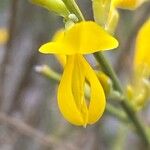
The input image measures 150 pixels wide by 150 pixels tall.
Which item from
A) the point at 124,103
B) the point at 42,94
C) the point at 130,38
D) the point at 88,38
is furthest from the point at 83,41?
the point at 42,94

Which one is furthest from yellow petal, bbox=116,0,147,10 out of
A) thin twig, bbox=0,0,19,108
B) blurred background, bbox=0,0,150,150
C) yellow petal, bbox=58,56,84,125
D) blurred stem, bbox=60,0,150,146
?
blurred background, bbox=0,0,150,150

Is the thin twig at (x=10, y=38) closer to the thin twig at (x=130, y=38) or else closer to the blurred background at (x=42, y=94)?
the blurred background at (x=42, y=94)

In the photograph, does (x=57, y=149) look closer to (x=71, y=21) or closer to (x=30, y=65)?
(x=30, y=65)

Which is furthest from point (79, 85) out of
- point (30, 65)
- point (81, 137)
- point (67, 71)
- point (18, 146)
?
point (81, 137)

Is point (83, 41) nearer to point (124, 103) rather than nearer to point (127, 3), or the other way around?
point (127, 3)

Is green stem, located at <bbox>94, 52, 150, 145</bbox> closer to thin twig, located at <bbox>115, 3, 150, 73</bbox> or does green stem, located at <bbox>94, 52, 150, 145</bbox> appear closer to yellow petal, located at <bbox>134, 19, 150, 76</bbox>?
yellow petal, located at <bbox>134, 19, 150, 76</bbox>

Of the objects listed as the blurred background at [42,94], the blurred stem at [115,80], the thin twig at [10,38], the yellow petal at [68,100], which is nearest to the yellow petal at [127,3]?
the blurred stem at [115,80]
